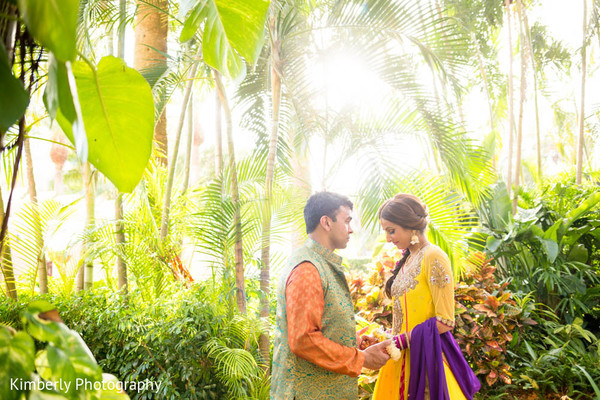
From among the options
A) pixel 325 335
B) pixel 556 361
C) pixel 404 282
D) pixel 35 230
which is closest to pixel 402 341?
pixel 404 282

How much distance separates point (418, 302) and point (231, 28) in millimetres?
1889

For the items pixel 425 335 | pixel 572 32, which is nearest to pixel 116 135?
pixel 425 335

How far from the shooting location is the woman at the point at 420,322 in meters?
2.29

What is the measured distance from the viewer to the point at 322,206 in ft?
6.79

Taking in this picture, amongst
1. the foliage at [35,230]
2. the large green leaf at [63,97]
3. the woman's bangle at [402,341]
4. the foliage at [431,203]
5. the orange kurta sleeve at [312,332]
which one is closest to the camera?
the large green leaf at [63,97]

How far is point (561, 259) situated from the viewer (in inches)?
212

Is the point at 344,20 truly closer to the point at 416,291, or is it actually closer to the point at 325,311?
the point at 416,291

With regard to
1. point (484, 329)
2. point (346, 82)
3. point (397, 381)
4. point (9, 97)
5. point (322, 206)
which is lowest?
point (484, 329)

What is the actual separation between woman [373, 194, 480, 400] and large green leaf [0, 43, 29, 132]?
206 cm

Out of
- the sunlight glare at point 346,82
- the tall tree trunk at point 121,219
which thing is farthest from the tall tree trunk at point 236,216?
the tall tree trunk at point 121,219

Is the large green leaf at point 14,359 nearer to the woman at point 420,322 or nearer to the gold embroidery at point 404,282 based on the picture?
the woman at point 420,322

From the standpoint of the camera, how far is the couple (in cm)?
182

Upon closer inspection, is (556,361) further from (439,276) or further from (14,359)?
(14,359)

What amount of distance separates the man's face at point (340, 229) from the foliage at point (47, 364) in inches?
61.4
